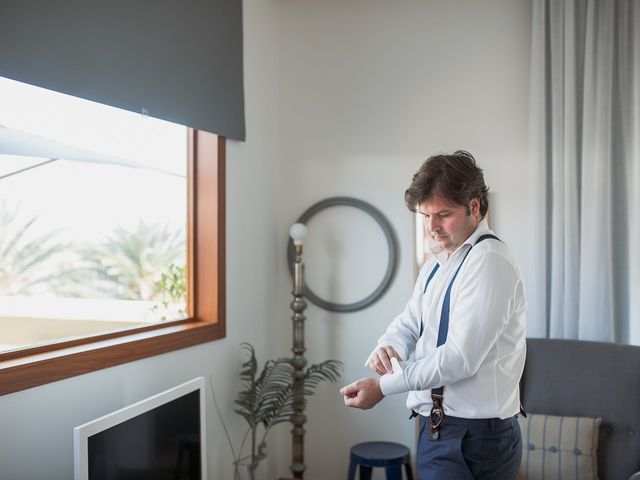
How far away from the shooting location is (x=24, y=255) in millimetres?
2271

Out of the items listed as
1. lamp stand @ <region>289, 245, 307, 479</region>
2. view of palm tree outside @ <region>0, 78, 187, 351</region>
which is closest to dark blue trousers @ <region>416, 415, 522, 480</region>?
view of palm tree outside @ <region>0, 78, 187, 351</region>

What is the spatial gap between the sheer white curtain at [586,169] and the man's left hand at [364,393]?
5.39ft

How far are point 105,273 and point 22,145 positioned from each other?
24.5 inches

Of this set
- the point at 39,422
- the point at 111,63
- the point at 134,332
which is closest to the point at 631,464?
the point at 134,332

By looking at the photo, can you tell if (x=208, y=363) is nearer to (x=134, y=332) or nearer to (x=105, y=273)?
(x=134, y=332)

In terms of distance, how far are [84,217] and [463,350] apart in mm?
1535

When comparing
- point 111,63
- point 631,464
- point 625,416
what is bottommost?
point 631,464

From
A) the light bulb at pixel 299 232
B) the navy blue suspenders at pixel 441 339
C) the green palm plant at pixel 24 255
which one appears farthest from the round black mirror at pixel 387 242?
the navy blue suspenders at pixel 441 339

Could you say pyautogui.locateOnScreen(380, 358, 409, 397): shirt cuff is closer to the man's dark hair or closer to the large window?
the man's dark hair

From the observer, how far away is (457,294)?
182 cm


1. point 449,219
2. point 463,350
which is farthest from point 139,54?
point 463,350

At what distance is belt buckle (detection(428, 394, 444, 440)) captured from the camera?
1866mm

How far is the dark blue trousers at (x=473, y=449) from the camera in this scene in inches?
72.0

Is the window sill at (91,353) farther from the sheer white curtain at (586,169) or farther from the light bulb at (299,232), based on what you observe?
the sheer white curtain at (586,169)
